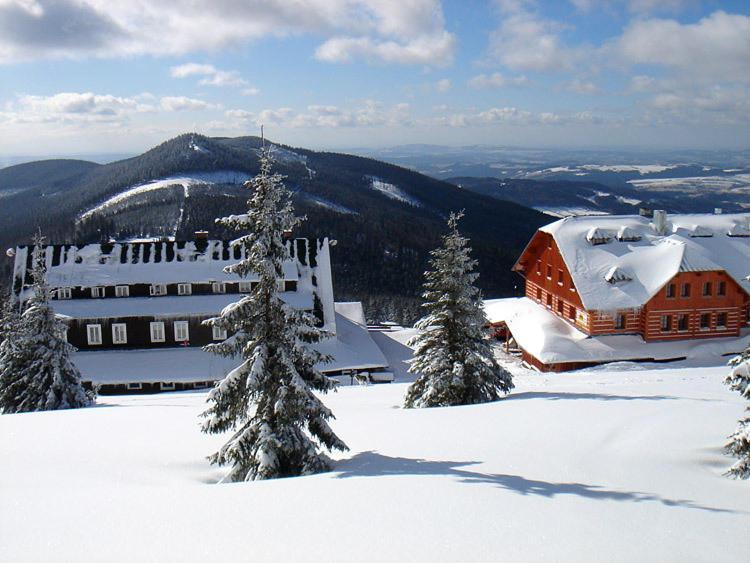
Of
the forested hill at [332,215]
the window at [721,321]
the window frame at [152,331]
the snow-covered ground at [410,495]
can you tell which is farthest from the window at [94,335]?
the window at [721,321]

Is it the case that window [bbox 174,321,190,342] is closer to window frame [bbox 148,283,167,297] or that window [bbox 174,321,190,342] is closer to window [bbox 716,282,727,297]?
window frame [bbox 148,283,167,297]

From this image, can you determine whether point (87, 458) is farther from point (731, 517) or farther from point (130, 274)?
point (130, 274)

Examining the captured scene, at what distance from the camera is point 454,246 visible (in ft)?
64.8

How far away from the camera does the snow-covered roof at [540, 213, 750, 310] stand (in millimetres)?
36062

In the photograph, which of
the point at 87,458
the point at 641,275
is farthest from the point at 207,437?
the point at 641,275

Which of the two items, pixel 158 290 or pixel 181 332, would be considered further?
pixel 158 290

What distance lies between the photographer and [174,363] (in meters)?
33.5

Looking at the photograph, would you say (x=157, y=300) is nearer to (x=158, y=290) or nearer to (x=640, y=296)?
(x=158, y=290)

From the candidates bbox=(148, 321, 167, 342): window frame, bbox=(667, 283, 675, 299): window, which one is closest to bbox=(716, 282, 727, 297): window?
bbox=(667, 283, 675, 299): window

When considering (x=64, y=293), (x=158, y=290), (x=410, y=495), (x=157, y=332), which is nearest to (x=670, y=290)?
(x=157, y=332)

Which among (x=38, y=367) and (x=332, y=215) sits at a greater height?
(x=332, y=215)

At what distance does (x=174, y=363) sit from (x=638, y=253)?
30.9 meters

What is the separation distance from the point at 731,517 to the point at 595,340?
2950 cm

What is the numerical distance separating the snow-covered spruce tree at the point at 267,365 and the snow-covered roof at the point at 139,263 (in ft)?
82.7
